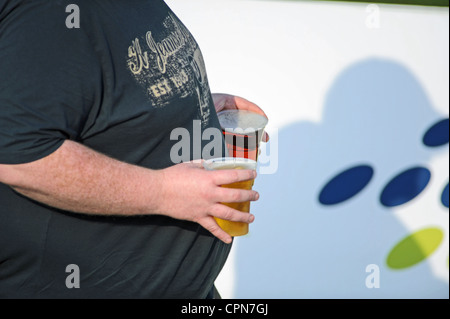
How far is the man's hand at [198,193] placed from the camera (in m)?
0.94

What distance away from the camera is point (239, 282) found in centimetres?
218

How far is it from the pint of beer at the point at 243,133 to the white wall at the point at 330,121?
669mm

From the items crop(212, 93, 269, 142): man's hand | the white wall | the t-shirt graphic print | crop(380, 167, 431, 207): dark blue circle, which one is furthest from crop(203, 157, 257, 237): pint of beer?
crop(380, 167, 431, 207): dark blue circle

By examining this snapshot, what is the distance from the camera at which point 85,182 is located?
89 cm

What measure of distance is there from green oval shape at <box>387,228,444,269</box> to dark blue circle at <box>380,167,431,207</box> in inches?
7.0

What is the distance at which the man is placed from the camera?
838 millimetres

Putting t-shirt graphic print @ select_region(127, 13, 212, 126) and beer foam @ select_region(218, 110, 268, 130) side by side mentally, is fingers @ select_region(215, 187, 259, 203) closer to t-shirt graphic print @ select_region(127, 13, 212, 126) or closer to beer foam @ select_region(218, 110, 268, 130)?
t-shirt graphic print @ select_region(127, 13, 212, 126)

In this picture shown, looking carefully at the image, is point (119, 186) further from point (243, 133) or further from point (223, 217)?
point (243, 133)

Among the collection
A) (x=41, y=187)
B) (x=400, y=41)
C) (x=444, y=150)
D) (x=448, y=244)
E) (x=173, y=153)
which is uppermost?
(x=400, y=41)

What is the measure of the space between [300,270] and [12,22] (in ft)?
5.58

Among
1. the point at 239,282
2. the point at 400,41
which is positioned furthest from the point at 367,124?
the point at 239,282

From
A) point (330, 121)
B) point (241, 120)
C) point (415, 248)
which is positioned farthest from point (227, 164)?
point (415, 248)

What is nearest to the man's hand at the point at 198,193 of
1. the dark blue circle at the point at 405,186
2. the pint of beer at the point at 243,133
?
the pint of beer at the point at 243,133
